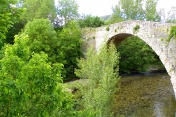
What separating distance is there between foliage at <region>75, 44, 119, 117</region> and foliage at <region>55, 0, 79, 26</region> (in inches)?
627

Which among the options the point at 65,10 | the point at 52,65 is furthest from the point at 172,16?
the point at 52,65

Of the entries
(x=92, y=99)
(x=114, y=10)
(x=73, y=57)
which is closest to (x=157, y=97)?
(x=92, y=99)

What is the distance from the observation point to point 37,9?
23.0 m

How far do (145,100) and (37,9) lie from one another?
48.8 ft

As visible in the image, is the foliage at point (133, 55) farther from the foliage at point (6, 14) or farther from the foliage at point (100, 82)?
the foliage at point (6, 14)

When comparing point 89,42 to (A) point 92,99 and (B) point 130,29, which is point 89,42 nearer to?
(B) point 130,29

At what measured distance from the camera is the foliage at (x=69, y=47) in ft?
65.1

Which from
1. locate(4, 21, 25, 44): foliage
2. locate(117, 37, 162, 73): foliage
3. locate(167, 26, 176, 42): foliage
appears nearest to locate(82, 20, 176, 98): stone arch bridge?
locate(167, 26, 176, 42): foliage

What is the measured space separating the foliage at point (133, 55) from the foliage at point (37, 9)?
8.35 meters

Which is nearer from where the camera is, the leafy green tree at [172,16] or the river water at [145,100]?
the river water at [145,100]

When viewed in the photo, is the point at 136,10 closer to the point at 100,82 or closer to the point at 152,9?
the point at 152,9

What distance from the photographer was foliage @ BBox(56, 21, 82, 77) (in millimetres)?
19842

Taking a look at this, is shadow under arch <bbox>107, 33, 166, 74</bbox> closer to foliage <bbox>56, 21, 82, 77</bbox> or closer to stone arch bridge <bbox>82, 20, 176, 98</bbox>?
foliage <bbox>56, 21, 82, 77</bbox>

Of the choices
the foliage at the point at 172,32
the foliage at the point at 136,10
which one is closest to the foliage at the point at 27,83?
the foliage at the point at 172,32
